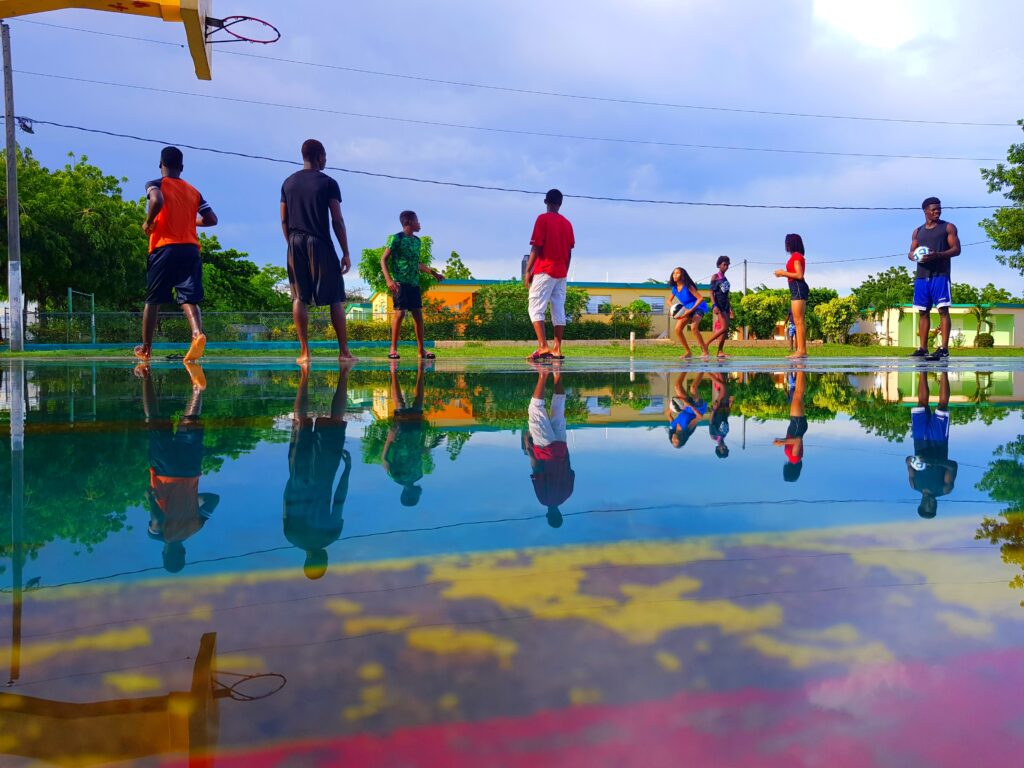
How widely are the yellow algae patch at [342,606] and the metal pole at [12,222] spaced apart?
78.2ft

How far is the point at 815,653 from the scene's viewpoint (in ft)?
2.89

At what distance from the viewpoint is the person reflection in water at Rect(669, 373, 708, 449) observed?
9.08 feet

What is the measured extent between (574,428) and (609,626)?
2.00m

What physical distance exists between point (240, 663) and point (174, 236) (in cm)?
739

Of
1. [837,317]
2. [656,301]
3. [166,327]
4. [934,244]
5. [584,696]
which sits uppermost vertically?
[656,301]

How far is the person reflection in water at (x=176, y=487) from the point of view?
1.32m

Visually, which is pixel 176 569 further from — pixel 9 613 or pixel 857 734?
pixel 857 734

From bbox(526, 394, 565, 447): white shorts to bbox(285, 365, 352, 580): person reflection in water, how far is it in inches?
26.7

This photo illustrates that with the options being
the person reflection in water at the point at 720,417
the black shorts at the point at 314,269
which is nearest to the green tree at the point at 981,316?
the black shorts at the point at 314,269

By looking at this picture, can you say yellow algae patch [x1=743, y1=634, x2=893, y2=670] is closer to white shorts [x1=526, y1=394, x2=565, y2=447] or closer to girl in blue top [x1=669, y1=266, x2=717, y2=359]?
white shorts [x1=526, y1=394, x2=565, y2=447]

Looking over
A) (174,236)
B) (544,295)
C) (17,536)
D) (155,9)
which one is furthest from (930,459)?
(155,9)

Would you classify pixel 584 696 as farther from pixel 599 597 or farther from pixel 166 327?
pixel 166 327

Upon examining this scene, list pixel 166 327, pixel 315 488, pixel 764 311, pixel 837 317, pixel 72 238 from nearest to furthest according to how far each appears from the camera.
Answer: pixel 315 488, pixel 166 327, pixel 72 238, pixel 764 311, pixel 837 317

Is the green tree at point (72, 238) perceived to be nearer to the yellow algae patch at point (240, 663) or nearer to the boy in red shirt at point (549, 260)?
the boy in red shirt at point (549, 260)
